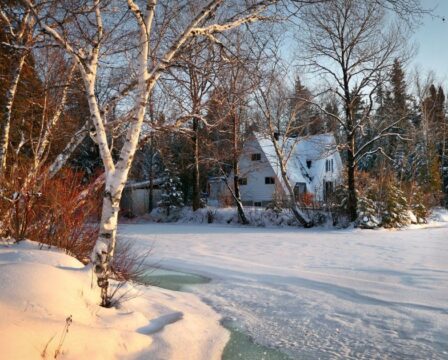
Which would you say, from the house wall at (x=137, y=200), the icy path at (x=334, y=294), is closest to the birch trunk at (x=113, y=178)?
the icy path at (x=334, y=294)

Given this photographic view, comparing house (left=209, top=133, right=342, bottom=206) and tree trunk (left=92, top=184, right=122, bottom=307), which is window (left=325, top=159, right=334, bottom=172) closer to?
house (left=209, top=133, right=342, bottom=206)

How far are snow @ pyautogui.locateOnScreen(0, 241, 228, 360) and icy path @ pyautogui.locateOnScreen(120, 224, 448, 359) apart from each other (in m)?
0.97

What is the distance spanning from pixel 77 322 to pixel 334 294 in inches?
177

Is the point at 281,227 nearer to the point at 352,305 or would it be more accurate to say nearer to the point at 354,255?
the point at 354,255

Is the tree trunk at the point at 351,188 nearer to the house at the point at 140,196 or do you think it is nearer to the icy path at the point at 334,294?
the icy path at the point at 334,294

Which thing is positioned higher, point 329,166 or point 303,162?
point 303,162

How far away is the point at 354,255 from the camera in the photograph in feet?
36.1

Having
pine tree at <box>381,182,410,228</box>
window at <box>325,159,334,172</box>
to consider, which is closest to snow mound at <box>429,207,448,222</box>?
pine tree at <box>381,182,410,228</box>

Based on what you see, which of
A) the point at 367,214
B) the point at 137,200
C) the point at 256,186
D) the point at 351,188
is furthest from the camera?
the point at 137,200

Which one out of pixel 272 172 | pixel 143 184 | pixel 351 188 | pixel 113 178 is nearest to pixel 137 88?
pixel 113 178

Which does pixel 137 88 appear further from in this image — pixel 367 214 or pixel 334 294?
pixel 367 214

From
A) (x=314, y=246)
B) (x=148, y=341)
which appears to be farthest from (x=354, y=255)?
(x=148, y=341)

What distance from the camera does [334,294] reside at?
7.02 meters

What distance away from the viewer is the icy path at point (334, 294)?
488cm
